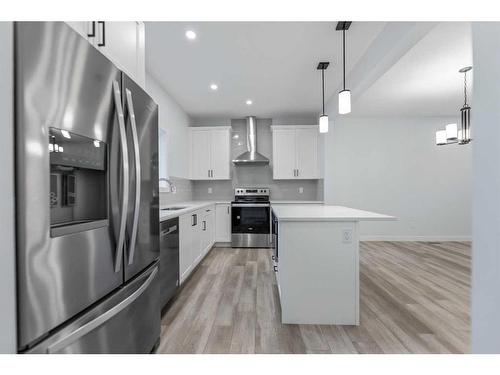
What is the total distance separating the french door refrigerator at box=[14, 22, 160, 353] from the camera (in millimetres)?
761

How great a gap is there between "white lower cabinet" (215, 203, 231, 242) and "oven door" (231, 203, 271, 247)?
4.3 inches

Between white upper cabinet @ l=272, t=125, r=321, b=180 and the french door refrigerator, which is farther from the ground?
white upper cabinet @ l=272, t=125, r=321, b=180

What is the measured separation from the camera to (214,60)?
2908mm

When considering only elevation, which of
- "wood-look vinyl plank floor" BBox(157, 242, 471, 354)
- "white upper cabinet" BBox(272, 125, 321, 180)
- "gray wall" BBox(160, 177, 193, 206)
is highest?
"white upper cabinet" BBox(272, 125, 321, 180)

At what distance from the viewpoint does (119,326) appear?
1.16m

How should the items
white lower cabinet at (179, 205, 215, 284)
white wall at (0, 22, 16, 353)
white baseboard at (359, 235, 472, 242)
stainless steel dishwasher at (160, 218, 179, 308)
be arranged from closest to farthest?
1. white wall at (0, 22, 16, 353)
2. stainless steel dishwasher at (160, 218, 179, 308)
3. white lower cabinet at (179, 205, 215, 284)
4. white baseboard at (359, 235, 472, 242)

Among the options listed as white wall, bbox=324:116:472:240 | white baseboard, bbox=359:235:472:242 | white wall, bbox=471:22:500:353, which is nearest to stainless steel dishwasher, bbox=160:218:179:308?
white wall, bbox=471:22:500:353

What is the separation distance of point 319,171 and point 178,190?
2837 mm

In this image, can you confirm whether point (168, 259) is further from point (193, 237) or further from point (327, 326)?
point (327, 326)

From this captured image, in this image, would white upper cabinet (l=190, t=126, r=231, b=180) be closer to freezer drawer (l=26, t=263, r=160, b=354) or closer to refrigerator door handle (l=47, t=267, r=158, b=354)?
freezer drawer (l=26, t=263, r=160, b=354)

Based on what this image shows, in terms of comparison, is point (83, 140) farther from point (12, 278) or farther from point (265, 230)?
point (265, 230)

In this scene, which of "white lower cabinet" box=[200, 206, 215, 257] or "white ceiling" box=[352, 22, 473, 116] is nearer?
"white ceiling" box=[352, 22, 473, 116]

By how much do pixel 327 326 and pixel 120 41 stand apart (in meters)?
2.51
